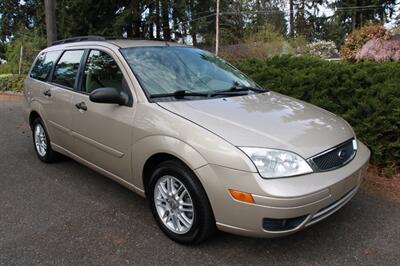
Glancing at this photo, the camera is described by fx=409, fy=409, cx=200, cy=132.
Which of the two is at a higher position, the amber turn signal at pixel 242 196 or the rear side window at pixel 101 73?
the rear side window at pixel 101 73

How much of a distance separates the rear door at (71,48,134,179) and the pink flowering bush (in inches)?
305

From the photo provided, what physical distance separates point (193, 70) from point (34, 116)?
268cm

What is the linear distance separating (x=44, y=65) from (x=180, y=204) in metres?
3.23

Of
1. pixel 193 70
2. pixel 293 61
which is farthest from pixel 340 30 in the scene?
pixel 193 70

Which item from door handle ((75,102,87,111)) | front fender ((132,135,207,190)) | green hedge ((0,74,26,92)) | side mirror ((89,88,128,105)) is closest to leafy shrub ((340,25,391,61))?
door handle ((75,102,87,111))

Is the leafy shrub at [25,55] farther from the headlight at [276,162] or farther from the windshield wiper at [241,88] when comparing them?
the headlight at [276,162]

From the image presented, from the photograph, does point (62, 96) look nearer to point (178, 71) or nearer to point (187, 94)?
point (178, 71)

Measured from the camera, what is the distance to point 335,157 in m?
3.18

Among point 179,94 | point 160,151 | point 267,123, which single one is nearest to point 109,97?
point 179,94

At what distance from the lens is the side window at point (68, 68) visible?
4.57 meters

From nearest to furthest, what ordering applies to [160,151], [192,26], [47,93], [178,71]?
[160,151] → [178,71] → [47,93] → [192,26]

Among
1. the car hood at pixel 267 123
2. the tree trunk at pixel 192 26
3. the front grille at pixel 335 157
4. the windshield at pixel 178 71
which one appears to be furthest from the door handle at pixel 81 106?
the tree trunk at pixel 192 26

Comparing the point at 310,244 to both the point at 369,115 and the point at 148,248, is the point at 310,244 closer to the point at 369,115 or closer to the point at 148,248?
the point at 148,248

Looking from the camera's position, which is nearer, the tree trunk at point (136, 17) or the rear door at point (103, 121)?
the rear door at point (103, 121)
